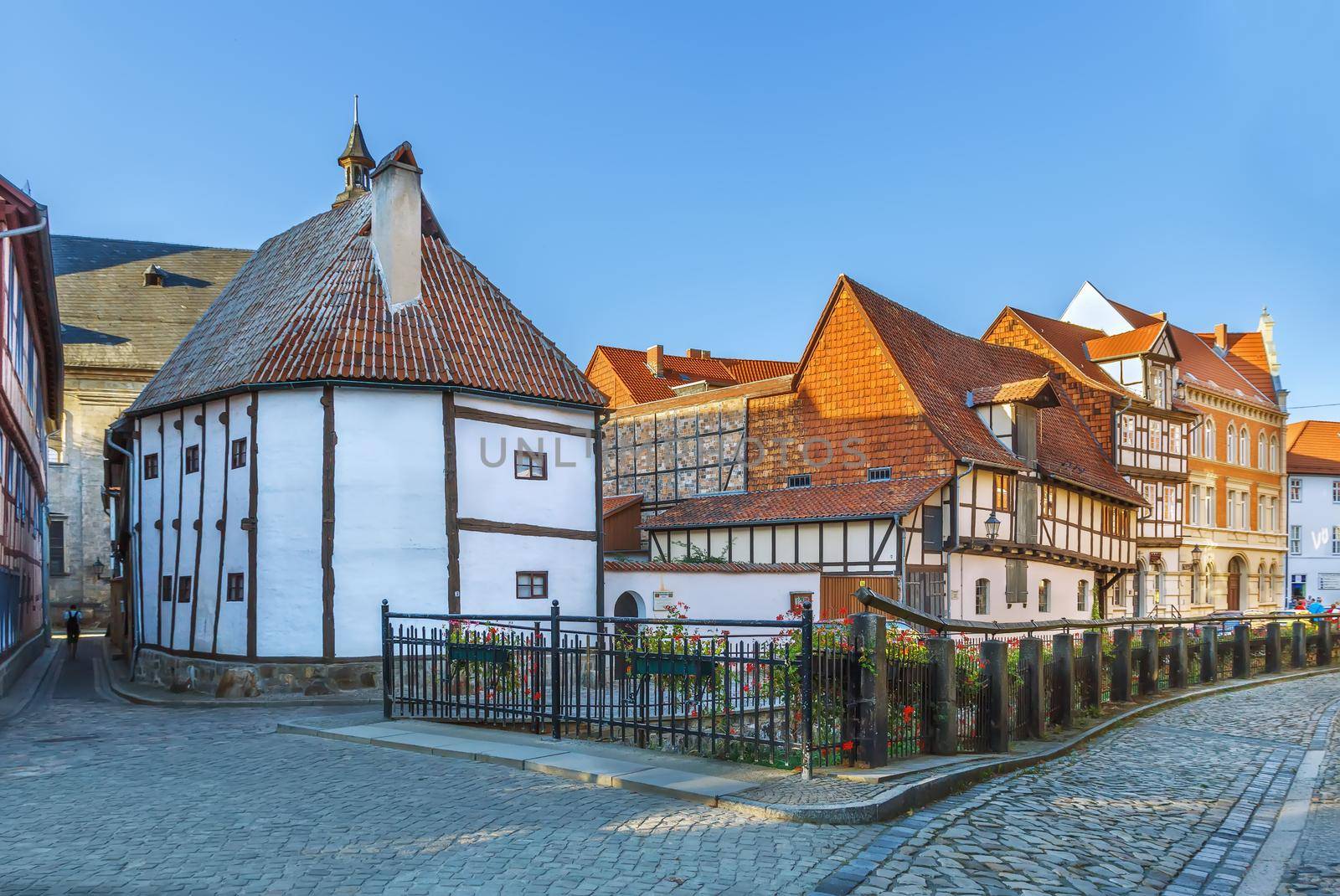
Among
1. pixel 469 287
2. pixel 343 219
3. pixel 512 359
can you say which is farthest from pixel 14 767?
pixel 343 219

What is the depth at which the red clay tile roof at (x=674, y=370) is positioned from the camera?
50.3 meters

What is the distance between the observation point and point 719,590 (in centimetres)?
2489

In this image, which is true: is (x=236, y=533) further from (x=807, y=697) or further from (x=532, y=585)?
(x=807, y=697)

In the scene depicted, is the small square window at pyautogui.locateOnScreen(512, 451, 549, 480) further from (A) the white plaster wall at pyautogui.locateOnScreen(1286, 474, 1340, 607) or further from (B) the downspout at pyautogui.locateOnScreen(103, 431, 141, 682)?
(A) the white plaster wall at pyautogui.locateOnScreen(1286, 474, 1340, 607)

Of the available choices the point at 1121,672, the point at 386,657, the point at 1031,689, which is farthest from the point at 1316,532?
the point at 386,657

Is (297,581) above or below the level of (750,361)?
below

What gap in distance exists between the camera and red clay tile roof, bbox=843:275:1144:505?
2880 centimetres

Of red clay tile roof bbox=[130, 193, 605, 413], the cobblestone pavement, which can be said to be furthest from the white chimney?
the cobblestone pavement

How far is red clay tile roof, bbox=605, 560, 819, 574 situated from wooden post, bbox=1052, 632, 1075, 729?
10000 millimetres

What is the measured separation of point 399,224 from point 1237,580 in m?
40.9

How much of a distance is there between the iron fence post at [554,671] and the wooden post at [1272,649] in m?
18.1

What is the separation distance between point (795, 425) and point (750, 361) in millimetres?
31952

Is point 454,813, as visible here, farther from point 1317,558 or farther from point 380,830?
point 1317,558

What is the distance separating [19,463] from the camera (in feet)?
79.3
